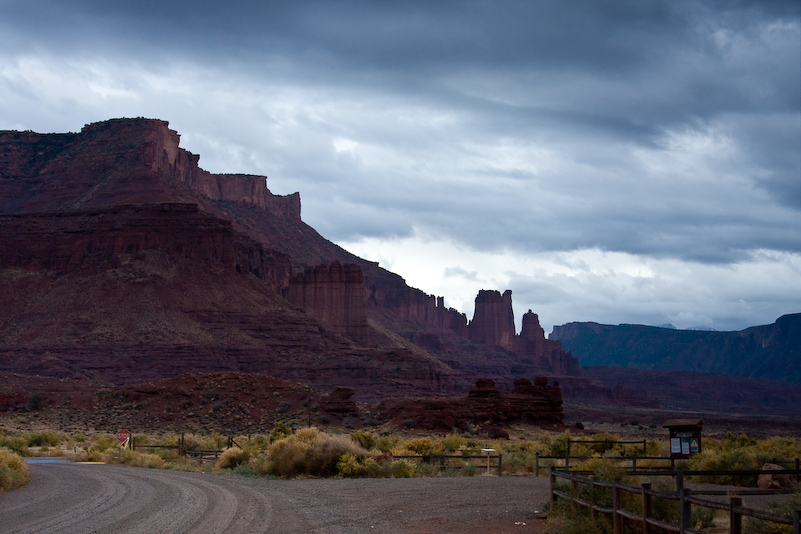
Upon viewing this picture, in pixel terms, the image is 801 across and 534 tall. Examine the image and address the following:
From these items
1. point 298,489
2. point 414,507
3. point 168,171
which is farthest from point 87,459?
point 168,171

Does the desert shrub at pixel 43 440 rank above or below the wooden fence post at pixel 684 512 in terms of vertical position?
below

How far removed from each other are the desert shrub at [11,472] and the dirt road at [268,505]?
368 millimetres

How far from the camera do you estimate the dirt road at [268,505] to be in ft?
54.6

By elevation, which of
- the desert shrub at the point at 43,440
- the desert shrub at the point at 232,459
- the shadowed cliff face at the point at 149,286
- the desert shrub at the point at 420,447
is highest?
the shadowed cliff face at the point at 149,286

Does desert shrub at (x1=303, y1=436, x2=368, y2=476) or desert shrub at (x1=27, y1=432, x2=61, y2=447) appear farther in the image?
desert shrub at (x1=27, y1=432, x2=61, y2=447)

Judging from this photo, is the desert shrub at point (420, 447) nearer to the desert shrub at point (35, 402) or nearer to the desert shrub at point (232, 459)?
the desert shrub at point (232, 459)

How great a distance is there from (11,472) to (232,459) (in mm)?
9894

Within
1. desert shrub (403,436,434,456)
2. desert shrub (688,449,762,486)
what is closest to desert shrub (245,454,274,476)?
desert shrub (403,436,434,456)

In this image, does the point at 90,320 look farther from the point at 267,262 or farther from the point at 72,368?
the point at 267,262

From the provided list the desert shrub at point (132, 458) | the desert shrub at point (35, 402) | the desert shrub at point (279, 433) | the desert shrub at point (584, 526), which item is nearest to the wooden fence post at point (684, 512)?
the desert shrub at point (584, 526)

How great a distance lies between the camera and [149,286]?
110500 mm

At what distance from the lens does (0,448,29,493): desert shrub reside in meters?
22.5

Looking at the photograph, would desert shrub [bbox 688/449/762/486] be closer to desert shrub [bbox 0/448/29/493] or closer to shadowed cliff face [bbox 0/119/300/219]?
desert shrub [bbox 0/448/29/493]

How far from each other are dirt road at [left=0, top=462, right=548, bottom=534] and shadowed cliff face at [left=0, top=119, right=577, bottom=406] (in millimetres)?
72393
